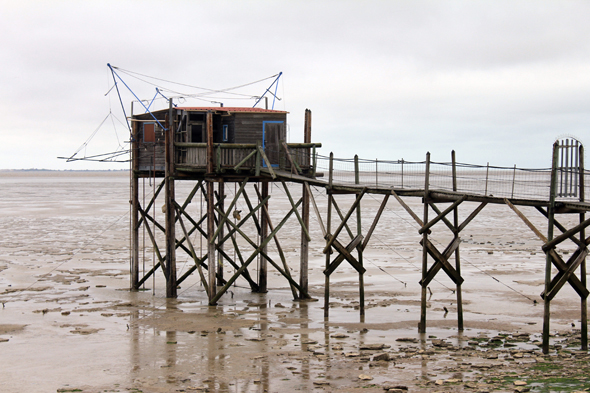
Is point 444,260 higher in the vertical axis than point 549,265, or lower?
lower

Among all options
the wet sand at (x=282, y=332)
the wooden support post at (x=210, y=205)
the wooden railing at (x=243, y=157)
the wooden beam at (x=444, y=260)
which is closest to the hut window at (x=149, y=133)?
the wooden railing at (x=243, y=157)

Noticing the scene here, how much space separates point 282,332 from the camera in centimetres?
1850

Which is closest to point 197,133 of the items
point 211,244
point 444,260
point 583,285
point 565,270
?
point 211,244

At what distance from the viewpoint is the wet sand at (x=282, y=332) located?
46.9 ft

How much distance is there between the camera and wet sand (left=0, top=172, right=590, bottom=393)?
1429 cm

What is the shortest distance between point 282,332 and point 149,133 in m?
10.2

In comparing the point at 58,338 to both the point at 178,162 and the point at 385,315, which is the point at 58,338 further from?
the point at 385,315

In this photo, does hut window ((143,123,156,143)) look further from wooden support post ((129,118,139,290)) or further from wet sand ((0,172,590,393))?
wet sand ((0,172,590,393))

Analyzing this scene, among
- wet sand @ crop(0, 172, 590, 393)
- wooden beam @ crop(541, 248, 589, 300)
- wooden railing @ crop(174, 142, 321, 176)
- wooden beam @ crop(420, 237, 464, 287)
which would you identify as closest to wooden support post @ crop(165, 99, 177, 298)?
wooden railing @ crop(174, 142, 321, 176)

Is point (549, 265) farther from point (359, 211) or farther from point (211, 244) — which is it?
point (211, 244)

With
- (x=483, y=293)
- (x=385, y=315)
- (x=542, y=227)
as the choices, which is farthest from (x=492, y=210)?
(x=385, y=315)

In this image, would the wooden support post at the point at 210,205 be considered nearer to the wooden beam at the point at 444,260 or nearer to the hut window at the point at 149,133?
the hut window at the point at 149,133

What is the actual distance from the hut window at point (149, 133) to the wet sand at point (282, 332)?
17.8ft

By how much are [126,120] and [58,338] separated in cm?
984
